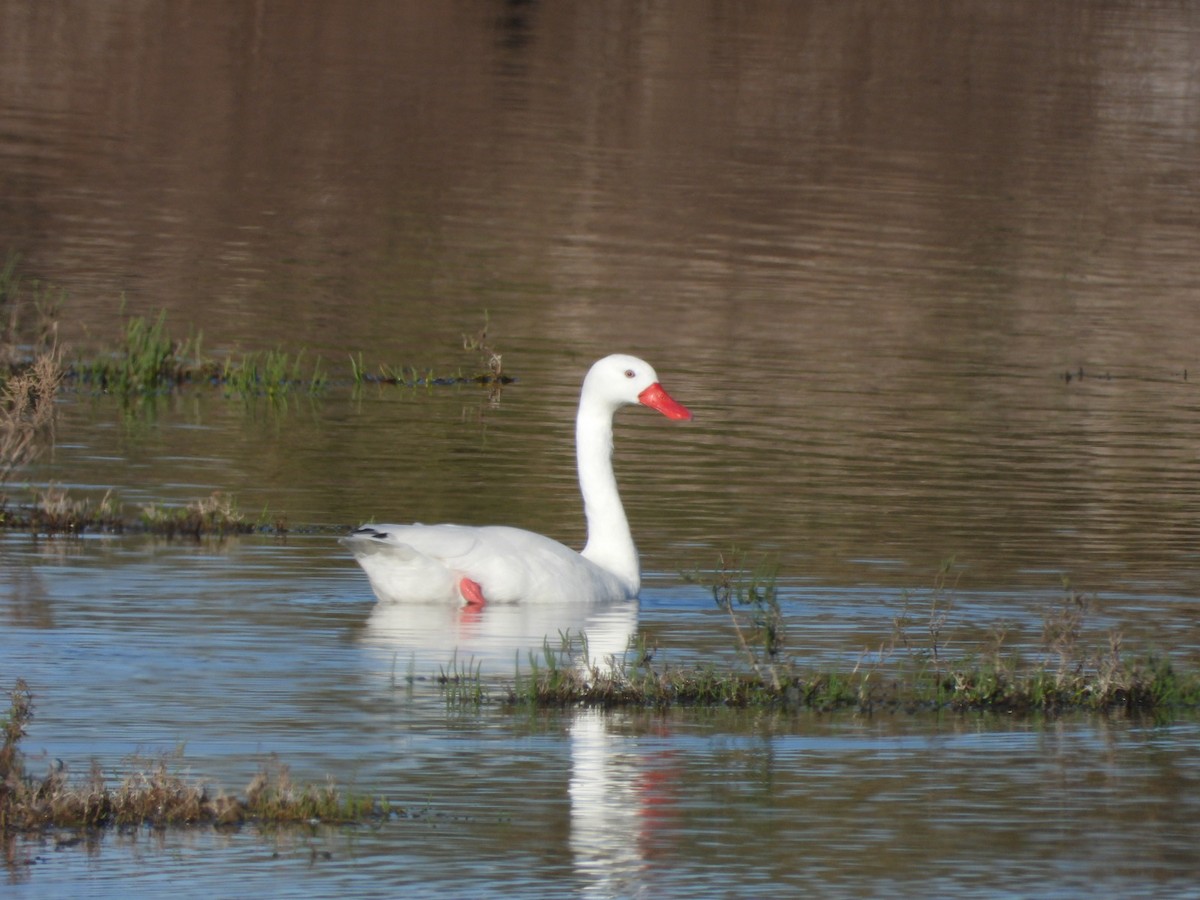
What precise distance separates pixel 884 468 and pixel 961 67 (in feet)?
141

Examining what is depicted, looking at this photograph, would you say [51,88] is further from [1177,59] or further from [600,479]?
[600,479]

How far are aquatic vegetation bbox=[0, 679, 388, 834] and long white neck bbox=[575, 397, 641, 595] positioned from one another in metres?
5.69

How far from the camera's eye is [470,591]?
13.8m

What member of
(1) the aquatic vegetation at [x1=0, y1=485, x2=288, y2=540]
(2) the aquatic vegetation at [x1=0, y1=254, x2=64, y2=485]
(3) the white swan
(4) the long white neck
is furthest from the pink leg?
(2) the aquatic vegetation at [x1=0, y1=254, x2=64, y2=485]

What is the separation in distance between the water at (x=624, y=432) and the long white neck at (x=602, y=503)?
1.22 feet

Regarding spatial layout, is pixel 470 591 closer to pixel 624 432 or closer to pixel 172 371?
pixel 624 432

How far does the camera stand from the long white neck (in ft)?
47.6

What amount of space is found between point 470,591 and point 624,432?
780 cm

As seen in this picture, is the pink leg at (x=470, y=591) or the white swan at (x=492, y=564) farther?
the pink leg at (x=470, y=591)

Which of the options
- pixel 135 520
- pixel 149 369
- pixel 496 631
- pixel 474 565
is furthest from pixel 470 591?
pixel 149 369

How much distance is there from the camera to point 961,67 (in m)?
61.0

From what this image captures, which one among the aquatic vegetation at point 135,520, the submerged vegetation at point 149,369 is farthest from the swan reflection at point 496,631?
the submerged vegetation at point 149,369

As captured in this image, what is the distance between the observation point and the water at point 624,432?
9.02m

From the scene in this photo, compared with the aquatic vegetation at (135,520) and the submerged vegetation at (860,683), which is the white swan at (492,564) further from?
the aquatic vegetation at (135,520)
